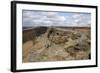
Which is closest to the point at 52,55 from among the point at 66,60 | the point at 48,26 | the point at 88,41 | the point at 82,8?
the point at 66,60

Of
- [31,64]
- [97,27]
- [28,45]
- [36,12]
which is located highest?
[36,12]

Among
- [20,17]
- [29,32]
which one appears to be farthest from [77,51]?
[20,17]

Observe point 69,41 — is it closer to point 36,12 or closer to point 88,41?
point 88,41

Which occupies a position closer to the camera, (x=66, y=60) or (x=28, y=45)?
(x=28, y=45)

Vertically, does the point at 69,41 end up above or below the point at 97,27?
below

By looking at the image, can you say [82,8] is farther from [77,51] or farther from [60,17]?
[77,51]

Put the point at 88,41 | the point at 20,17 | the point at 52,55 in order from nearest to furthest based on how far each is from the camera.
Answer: the point at 20,17
the point at 52,55
the point at 88,41

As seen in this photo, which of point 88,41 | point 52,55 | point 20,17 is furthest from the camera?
point 88,41
